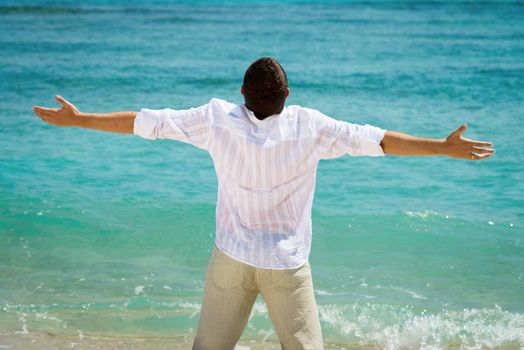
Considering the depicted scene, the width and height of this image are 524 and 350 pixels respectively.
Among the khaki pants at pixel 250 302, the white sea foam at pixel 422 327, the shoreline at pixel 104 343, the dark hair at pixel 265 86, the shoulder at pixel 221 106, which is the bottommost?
the shoreline at pixel 104 343

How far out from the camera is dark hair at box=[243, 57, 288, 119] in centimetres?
320

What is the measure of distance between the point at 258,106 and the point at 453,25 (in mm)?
27266

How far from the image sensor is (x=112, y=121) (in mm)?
3389

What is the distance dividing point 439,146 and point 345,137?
360mm

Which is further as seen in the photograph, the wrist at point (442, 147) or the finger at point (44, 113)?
the finger at point (44, 113)

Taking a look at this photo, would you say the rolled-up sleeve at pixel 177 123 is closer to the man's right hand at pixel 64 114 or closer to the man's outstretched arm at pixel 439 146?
the man's right hand at pixel 64 114

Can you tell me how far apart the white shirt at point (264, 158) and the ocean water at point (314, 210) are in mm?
2602

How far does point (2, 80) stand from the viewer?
16.9 m

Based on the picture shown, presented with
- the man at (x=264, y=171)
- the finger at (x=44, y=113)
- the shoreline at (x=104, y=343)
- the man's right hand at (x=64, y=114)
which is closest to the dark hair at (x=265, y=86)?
the man at (x=264, y=171)

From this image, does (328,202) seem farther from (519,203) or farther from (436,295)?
(436,295)

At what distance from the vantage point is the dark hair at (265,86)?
320 centimetres

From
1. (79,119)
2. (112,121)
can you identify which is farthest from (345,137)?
(79,119)

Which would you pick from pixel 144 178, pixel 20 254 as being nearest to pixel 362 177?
pixel 144 178

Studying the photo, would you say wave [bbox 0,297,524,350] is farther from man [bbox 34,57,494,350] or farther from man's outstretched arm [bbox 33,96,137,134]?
man's outstretched arm [bbox 33,96,137,134]
